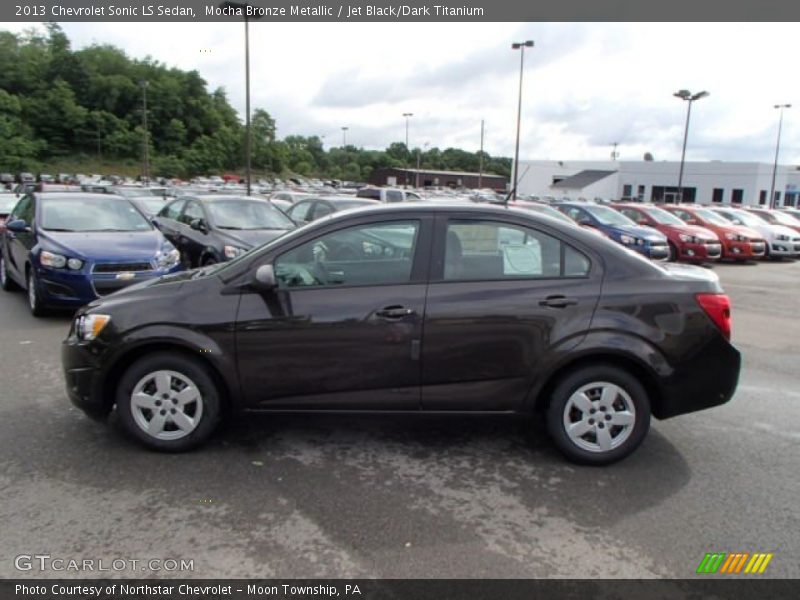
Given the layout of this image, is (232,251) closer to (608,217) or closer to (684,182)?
(608,217)

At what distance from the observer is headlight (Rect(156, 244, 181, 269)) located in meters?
7.89

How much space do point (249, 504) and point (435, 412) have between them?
4.11 ft

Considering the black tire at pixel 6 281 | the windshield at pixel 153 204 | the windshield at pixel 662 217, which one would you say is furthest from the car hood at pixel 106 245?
the windshield at pixel 662 217

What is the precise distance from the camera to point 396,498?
345cm

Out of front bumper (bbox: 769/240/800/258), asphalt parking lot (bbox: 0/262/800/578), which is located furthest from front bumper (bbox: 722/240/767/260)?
asphalt parking lot (bbox: 0/262/800/578)

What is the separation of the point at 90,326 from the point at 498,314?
2654 mm

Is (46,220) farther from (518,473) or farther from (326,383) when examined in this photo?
(518,473)

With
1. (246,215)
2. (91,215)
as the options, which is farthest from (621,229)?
(91,215)

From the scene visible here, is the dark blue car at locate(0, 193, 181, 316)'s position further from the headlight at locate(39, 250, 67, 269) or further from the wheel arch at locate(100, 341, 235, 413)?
the wheel arch at locate(100, 341, 235, 413)

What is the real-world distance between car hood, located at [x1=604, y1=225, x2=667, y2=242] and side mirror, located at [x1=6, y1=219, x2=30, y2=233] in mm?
13386

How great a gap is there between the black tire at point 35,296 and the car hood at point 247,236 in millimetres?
2633

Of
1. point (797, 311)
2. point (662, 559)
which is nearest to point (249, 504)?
point (662, 559)

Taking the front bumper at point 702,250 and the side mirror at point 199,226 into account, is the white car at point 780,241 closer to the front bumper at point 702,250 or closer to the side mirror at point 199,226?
the front bumper at point 702,250

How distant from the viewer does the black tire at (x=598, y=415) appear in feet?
12.5
